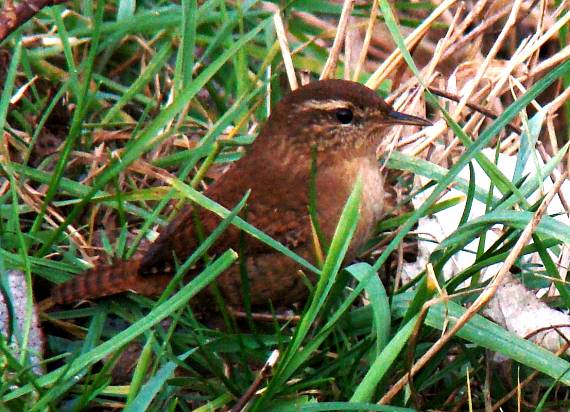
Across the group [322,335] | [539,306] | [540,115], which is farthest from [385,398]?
[540,115]

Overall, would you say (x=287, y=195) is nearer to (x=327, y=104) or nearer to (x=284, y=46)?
(x=327, y=104)

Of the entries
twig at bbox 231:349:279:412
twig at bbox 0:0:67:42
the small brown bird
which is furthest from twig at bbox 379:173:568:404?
twig at bbox 0:0:67:42

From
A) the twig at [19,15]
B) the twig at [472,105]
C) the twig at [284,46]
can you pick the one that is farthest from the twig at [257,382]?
the twig at [284,46]

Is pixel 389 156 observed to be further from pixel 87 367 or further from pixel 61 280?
pixel 87 367

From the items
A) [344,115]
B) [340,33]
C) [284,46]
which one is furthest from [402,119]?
[284,46]

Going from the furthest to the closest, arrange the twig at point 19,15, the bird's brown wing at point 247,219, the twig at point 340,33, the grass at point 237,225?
the twig at point 340,33, the bird's brown wing at point 247,219, the twig at point 19,15, the grass at point 237,225

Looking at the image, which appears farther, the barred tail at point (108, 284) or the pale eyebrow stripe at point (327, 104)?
the pale eyebrow stripe at point (327, 104)

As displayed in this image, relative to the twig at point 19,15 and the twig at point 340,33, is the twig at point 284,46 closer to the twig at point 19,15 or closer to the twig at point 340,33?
the twig at point 340,33

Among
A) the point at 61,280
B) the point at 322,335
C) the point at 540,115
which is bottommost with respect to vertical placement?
the point at 61,280
